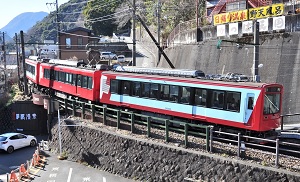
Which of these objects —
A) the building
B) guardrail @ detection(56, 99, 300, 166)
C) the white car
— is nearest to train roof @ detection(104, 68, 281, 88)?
guardrail @ detection(56, 99, 300, 166)

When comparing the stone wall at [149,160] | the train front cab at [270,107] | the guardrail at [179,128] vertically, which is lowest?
the stone wall at [149,160]

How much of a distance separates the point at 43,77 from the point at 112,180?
712 inches

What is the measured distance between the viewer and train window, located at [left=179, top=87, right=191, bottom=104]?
15.0 m

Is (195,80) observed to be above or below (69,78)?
above

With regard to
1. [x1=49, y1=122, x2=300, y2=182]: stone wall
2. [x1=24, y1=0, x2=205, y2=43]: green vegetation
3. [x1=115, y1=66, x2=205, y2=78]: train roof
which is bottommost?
[x1=49, y1=122, x2=300, y2=182]: stone wall

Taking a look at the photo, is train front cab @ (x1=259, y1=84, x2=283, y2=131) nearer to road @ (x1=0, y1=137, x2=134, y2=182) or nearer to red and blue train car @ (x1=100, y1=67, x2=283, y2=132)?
red and blue train car @ (x1=100, y1=67, x2=283, y2=132)

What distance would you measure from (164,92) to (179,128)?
6.08 feet

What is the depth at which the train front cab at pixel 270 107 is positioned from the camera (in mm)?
12539

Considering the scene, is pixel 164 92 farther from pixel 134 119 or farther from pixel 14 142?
pixel 14 142

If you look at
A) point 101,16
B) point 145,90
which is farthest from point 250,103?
point 101,16

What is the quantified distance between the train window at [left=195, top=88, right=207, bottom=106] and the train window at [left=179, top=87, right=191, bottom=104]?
44cm

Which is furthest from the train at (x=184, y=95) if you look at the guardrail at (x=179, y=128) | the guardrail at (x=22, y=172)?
the guardrail at (x=22, y=172)

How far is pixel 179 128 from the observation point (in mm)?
15898

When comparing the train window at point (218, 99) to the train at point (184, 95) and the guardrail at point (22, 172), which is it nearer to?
the train at point (184, 95)
